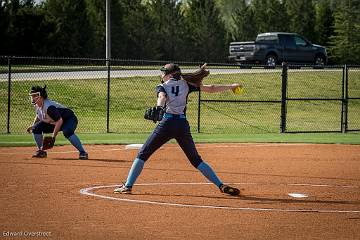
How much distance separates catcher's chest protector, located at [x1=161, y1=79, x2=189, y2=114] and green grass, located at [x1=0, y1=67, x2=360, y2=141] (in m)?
13.7

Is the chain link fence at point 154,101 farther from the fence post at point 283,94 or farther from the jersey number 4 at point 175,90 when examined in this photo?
the jersey number 4 at point 175,90

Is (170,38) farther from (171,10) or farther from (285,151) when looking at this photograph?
(285,151)

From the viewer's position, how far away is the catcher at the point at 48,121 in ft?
53.6

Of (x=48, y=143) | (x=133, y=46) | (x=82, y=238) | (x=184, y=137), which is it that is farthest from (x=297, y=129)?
(x=133, y=46)

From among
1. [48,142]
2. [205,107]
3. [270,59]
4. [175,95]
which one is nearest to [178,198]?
[175,95]

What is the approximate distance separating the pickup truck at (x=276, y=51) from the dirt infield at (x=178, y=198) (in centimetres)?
2465

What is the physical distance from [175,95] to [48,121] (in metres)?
5.86

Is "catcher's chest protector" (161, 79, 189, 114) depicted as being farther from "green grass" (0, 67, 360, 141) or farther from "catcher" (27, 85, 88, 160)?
"green grass" (0, 67, 360, 141)

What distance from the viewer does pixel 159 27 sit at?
55.7 meters

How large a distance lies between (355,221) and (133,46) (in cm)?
4372

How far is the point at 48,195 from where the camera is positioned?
11.9 meters

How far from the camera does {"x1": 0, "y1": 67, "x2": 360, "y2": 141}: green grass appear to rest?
2940 centimetres

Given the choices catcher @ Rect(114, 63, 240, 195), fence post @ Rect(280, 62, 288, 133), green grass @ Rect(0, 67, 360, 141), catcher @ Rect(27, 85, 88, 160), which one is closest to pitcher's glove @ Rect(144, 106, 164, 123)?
catcher @ Rect(114, 63, 240, 195)

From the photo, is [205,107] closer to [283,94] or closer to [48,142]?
[283,94]
